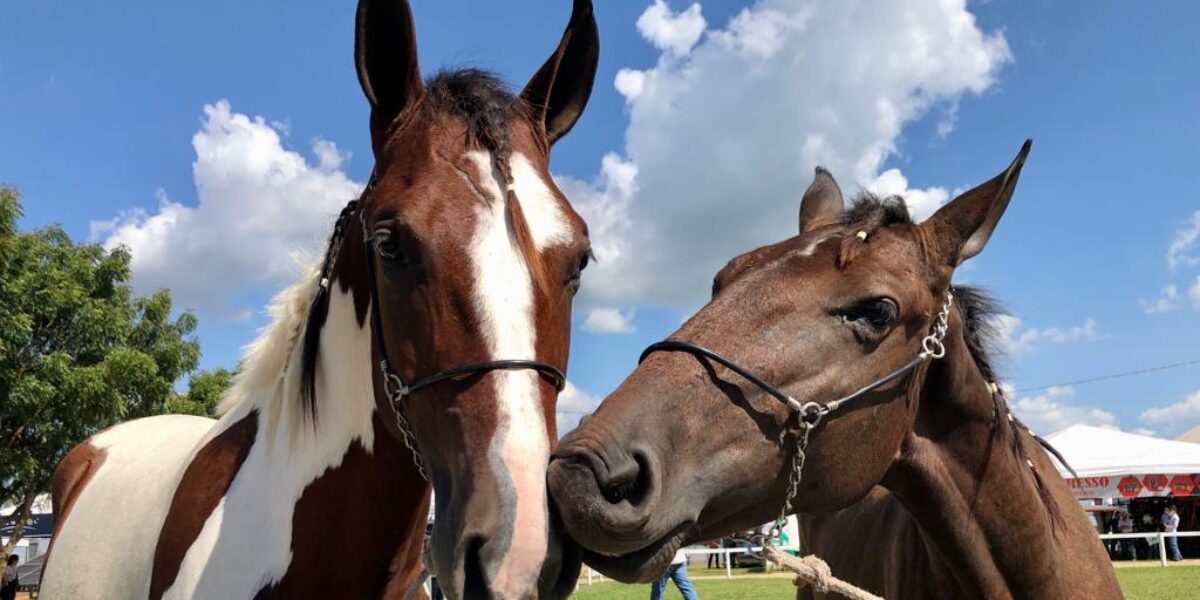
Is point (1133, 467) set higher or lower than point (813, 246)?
higher

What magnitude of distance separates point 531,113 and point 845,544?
139 inches

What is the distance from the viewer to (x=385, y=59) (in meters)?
2.57

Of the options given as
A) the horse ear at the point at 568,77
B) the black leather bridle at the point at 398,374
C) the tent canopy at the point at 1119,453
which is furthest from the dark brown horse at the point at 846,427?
the tent canopy at the point at 1119,453

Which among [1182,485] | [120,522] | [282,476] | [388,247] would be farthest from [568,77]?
[1182,485]

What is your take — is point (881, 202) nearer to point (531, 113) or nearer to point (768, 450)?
point (768, 450)

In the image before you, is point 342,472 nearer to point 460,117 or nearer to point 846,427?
point 460,117

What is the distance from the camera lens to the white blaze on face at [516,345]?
170 cm

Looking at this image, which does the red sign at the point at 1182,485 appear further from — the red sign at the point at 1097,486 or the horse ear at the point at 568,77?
the horse ear at the point at 568,77

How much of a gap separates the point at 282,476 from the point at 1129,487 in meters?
23.9

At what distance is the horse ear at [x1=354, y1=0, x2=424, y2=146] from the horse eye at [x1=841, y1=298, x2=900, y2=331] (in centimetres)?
159

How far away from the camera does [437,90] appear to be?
2541 millimetres

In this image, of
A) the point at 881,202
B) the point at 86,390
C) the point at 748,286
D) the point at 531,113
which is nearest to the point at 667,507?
the point at 748,286

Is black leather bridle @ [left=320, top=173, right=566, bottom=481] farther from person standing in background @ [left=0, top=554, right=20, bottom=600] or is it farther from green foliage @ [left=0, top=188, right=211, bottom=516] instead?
person standing in background @ [left=0, top=554, right=20, bottom=600]

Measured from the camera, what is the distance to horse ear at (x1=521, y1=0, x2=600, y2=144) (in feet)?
8.83
